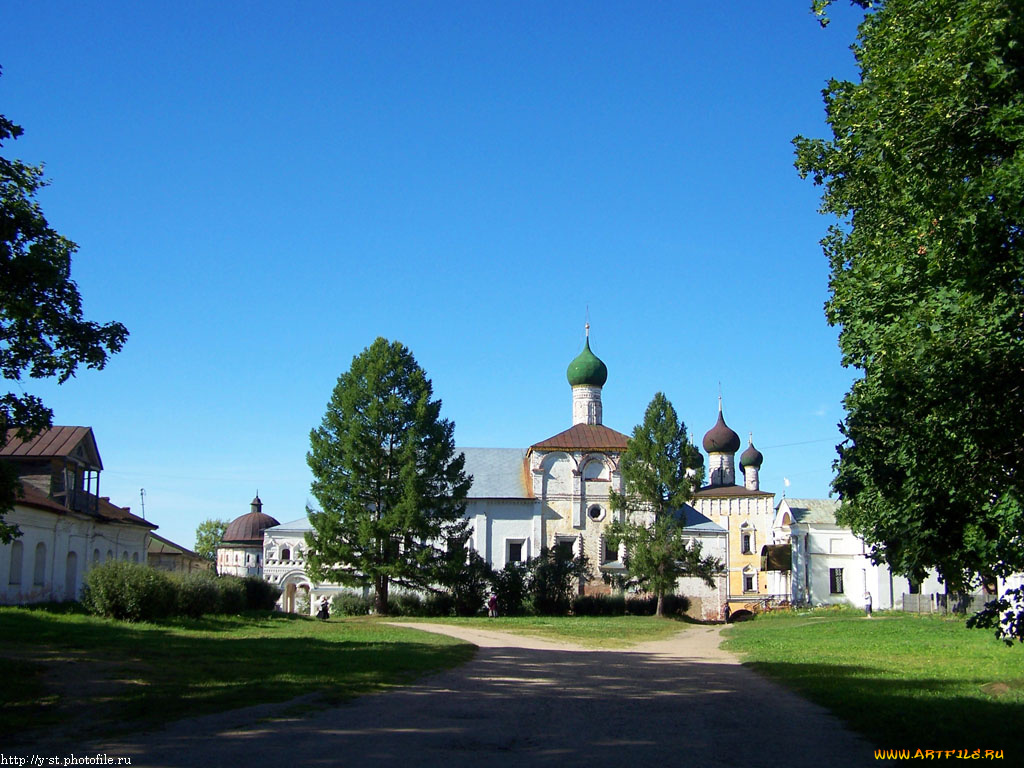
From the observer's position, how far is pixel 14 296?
1341 cm

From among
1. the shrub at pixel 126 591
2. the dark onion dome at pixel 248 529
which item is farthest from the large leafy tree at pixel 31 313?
the dark onion dome at pixel 248 529

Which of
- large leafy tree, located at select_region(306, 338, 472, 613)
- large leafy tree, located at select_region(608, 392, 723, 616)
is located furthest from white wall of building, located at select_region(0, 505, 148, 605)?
large leafy tree, located at select_region(608, 392, 723, 616)

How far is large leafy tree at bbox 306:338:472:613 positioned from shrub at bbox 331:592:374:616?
1.18m

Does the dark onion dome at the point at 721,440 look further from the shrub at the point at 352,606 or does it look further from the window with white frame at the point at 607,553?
the shrub at the point at 352,606

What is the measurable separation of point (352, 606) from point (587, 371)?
21.7m

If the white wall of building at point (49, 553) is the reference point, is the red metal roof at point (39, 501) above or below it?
above

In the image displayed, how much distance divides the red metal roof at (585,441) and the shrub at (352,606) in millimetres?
15250

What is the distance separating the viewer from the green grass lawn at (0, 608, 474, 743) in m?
10.6

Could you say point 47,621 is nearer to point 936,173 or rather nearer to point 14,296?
point 14,296

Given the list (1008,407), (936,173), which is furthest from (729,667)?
(936,173)

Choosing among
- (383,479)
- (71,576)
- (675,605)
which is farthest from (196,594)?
(675,605)

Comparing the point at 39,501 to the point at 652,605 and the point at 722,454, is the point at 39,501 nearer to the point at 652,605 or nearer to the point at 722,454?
the point at 652,605

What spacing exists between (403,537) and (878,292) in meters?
29.5

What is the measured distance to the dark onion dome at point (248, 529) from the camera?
6719 centimetres
